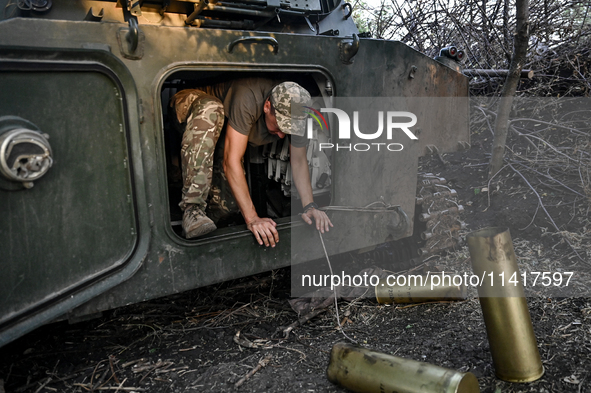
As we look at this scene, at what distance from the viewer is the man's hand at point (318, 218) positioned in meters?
3.32

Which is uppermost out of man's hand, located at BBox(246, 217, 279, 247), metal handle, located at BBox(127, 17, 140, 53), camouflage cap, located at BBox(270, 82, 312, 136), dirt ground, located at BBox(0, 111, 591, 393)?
metal handle, located at BBox(127, 17, 140, 53)

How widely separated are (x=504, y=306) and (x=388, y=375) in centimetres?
66

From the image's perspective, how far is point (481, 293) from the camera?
2.45 metres

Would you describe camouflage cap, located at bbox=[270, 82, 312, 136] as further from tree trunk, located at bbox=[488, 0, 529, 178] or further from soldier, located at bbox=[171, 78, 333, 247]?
tree trunk, located at bbox=[488, 0, 529, 178]

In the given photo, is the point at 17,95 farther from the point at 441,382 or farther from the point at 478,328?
the point at 478,328

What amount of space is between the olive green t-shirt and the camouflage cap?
14 centimetres

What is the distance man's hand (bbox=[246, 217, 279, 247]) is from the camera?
10.3 feet

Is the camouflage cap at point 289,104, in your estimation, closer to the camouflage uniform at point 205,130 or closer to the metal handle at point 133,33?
the camouflage uniform at point 205,130

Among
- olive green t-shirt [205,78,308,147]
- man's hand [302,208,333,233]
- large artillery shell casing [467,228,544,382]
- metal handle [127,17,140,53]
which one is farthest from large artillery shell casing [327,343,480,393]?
metal handle [127,17,140,53]

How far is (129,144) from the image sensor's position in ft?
8.62

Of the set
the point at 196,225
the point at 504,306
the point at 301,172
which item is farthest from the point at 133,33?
the point at 504,306

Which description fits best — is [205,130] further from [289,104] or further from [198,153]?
[289,104]

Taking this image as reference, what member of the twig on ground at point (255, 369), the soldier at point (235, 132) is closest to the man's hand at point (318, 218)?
the soldier at point (235, 132)

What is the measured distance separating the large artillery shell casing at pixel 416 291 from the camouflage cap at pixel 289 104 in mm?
1316
